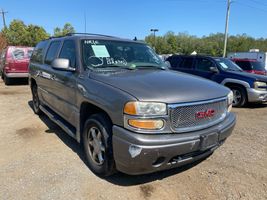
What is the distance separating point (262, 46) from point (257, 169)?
86687mm

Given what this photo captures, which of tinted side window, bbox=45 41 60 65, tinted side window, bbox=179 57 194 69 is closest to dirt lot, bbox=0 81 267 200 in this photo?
tinted side window, bbox=45 41 60 65

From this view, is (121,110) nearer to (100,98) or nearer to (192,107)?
(100,98)

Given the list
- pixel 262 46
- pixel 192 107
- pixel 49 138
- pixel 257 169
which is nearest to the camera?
pixel 192 107

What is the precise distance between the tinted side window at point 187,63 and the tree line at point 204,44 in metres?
64.9

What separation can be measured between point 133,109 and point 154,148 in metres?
0.47

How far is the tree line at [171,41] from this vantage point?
5353cm

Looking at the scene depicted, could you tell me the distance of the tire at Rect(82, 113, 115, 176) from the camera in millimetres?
3303

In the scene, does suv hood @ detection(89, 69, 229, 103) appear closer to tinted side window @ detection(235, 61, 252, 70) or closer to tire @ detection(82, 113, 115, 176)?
tire @ detection(82, 113, 115, 176)

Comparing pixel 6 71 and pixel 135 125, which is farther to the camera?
pixel 6 71

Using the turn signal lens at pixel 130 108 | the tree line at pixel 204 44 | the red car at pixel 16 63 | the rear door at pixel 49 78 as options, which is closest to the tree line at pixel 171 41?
the tree line at pixel 204 44

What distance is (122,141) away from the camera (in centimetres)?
297

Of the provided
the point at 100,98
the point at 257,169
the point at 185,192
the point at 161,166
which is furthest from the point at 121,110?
the point at 257,169

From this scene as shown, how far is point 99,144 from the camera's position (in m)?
3.54

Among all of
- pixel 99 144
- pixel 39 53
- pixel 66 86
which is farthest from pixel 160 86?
pixel 39 53
